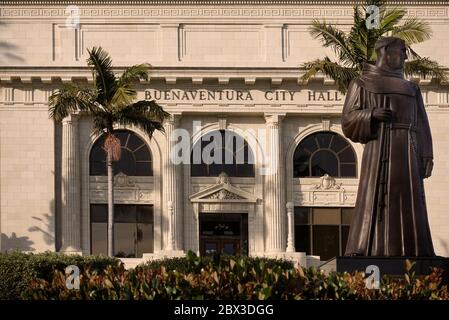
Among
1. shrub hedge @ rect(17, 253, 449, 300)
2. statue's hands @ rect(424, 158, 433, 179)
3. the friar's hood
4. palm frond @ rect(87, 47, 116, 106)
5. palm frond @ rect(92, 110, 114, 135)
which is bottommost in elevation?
shrub hedge @ rect(17, 253, 449, 300)

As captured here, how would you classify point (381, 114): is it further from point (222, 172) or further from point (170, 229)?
point (222, 172)

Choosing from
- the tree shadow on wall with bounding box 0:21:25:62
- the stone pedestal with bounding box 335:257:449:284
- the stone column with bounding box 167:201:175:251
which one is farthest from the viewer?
the tree shadow on wall with bounding box 0:21:25:62

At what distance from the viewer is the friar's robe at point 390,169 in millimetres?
18844

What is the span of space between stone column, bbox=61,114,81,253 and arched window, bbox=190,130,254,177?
5481 mm

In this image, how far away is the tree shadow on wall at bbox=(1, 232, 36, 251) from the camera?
171 feet

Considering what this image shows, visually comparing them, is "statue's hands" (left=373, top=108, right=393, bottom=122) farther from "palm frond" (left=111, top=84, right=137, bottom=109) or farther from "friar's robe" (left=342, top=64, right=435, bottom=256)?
"palm frond" (left=111, top=84, right=137, bottom=109)

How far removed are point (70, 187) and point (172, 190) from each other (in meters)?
4.73

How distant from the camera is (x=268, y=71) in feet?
174

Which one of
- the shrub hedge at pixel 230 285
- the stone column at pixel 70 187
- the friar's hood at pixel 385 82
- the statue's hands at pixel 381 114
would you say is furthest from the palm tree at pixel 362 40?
the shrub hedge at pixel 230 285

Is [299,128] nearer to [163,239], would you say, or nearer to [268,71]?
[268,71]

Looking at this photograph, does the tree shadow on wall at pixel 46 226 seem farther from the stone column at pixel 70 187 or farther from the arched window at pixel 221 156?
the arched window at pixel 221 156

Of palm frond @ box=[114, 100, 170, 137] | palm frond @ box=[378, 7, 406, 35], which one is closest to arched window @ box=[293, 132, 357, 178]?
palm frond @ box=[114, 100, 170, 137]

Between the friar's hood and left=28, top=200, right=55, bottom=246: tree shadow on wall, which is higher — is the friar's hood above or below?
above
